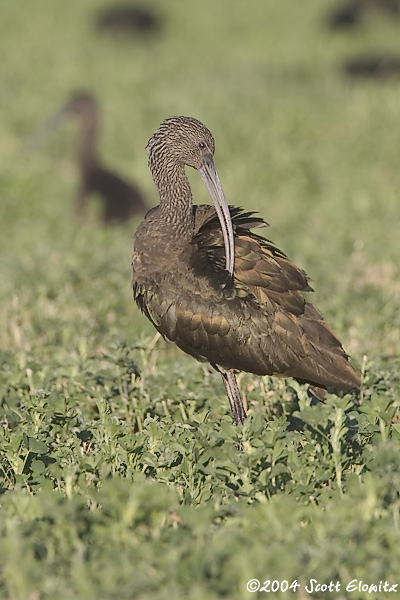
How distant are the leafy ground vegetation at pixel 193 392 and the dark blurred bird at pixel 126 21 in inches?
265

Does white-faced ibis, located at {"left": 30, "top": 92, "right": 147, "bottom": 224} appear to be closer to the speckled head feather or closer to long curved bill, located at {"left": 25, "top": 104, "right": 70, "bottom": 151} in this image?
long curved bill, located at {"left": 25, "top": 104, "right": 70, "bottom": 151}

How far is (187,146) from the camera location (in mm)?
6082

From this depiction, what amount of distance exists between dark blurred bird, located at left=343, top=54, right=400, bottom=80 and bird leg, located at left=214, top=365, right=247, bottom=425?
13987 mm

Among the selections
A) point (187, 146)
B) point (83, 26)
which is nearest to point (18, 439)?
point (187, 146)

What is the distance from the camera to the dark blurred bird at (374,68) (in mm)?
18812

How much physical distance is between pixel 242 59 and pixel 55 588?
1922 cm

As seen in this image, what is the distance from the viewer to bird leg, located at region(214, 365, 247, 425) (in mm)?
5598

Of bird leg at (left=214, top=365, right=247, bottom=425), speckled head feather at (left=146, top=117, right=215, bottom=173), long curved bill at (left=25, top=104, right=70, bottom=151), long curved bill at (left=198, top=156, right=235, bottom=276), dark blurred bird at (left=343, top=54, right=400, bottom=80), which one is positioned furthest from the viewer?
dark blurred bird at (left=343, top=54, right=400, bottom=80)
